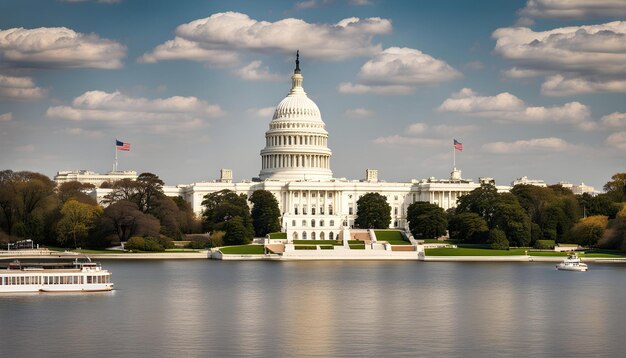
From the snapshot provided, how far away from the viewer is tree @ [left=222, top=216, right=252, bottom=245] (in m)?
143

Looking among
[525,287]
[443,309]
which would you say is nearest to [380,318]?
[443,309]

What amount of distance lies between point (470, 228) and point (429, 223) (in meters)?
9.64

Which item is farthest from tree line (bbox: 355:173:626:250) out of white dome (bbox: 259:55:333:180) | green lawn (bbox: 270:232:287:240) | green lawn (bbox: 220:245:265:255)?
white dome (bbox: 259:55:333:180)

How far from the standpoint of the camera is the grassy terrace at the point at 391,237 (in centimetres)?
14731

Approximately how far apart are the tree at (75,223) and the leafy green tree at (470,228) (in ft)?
143

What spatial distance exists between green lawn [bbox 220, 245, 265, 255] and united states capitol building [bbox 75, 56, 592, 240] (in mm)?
35945

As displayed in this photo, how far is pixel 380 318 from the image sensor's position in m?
67.2

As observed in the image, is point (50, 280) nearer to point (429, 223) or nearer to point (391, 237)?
point (391, 237)

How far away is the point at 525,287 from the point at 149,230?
57583mm

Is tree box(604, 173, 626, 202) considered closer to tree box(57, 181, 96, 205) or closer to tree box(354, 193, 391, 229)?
tree box(354, 193, 391, 229)

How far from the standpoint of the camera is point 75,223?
134 m

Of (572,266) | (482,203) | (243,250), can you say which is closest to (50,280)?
(572,266)

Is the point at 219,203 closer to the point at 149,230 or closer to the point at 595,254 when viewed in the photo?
the point at 149,230

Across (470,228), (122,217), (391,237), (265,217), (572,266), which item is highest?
(265,217)
